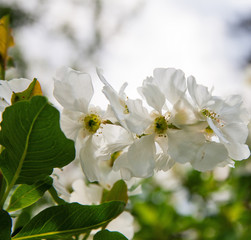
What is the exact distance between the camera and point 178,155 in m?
0.61

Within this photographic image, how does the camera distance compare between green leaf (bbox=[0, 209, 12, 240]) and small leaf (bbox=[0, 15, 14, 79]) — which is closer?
green leaf (bbox=[0, 209, 12, 240])

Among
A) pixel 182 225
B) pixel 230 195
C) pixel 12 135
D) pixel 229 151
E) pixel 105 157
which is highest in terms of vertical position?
pixel 12 135

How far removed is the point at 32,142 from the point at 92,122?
7.3 inches

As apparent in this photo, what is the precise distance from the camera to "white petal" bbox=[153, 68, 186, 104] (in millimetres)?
617

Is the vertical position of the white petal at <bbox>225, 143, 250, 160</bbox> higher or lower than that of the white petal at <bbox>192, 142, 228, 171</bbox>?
lower

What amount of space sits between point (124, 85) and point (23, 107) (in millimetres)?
211

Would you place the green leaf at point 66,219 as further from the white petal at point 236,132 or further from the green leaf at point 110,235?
the white petal at point 236,132

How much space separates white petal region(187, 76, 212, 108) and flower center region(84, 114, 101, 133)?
0.19m

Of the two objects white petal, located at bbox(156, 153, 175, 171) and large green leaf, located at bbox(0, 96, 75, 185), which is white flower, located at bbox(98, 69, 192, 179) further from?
large green leaf, located at bbox(0, 96, 75, 185)

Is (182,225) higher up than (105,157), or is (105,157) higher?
(105,157)

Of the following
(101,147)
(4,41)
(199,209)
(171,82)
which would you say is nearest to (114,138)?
(101,147)

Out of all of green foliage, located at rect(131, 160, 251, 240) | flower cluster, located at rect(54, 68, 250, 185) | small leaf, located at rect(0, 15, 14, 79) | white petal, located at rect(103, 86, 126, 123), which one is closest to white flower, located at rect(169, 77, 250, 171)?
flower cluster, located at rect(54, 68, 250, 185)

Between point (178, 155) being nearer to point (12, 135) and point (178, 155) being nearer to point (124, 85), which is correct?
point (124, 85)

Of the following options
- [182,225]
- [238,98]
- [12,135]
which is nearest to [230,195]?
[182,225]
